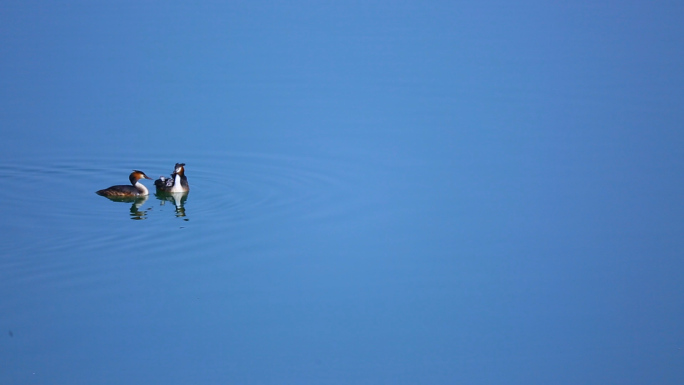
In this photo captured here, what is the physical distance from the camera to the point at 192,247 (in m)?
9.18

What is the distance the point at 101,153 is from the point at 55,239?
3193 mm

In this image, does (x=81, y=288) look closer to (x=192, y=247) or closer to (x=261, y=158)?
(x=192, y=247)

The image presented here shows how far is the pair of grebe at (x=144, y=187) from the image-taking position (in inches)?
431

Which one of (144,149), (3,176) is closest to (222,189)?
(144,149)

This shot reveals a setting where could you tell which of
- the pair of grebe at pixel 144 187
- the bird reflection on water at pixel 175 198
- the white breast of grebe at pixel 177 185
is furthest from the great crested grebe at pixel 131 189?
the white breast of grebe at pixel 177 185

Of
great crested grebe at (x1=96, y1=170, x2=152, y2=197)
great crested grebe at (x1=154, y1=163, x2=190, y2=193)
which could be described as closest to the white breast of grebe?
great crested grebe at (x1=154, y1=163, x2=190, y2=193)

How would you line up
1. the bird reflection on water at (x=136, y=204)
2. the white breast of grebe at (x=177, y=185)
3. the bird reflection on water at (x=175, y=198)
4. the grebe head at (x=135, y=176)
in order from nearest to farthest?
1. the bird reflection on water at (x=136, y=204)
2. the bird reflection on water at (x=175, y=198)
3. the white breast of grebe at (x=177, y=185)
4. the grebe head at (x=135, y=176)

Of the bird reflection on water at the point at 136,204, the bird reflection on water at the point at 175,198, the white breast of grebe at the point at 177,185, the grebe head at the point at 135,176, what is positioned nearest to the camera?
the bird reflection on water at the point at 136,204

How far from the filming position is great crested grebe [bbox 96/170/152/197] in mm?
10914

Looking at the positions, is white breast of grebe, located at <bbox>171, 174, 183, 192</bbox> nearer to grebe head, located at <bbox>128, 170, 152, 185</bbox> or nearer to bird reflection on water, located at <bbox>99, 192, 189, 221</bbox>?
bird reflection on water, located at <bbox>99, 192, 189, 221</bbox>

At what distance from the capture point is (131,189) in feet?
36.2

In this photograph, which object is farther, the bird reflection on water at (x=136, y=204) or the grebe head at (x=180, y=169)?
the grebe head at (x=180, y=169)

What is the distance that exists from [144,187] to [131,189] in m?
0.41

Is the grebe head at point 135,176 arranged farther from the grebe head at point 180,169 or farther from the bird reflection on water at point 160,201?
the grebe head at point 180,169
